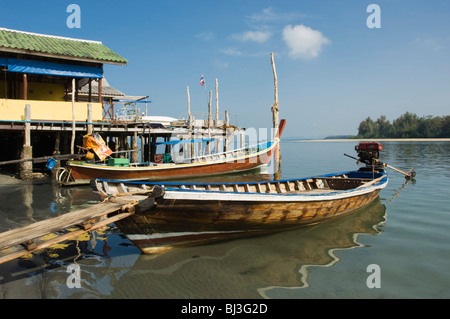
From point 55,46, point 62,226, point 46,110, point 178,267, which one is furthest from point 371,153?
point 55,46

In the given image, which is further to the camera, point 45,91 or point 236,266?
point 45,91

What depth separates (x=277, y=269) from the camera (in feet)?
18.0

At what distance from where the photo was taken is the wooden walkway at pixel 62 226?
13.6ft

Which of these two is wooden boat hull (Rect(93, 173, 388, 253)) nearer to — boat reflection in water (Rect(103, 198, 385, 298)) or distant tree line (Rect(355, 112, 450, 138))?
boat reflection in water (Rect(103, 198, 385, 298))

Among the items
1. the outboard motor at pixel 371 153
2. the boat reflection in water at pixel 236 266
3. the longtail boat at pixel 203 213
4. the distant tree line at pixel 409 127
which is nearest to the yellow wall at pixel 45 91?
the longtail boat at pixel 203 213

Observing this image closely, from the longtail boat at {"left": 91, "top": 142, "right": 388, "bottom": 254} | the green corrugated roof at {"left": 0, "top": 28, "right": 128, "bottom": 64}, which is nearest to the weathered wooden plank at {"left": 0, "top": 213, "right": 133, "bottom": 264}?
the longtail boat at {"left": 91, "top": 142, "right": 388, "bottom": 254}

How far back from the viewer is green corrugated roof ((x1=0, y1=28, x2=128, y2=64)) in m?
14.4

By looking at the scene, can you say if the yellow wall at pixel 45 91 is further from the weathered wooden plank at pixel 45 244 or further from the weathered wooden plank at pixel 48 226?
the weathered wooden plank at pixel 45 244

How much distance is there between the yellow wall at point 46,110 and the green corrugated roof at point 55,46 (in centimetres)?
237

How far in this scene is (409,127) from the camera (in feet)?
307

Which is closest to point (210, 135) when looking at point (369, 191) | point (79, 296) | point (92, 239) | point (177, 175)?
point (177, 175)

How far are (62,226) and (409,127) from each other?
108m

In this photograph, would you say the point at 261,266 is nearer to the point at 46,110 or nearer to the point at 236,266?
the point at 236,266
